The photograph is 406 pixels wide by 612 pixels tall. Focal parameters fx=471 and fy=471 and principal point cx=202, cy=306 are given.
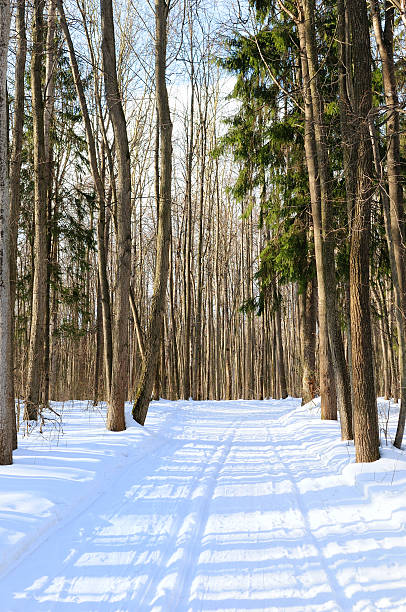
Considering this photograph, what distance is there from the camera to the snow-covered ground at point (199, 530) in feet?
10.0

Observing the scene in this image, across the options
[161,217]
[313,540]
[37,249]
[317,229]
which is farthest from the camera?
[161,217]

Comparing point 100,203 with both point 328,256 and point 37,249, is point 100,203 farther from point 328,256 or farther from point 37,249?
point 328,256

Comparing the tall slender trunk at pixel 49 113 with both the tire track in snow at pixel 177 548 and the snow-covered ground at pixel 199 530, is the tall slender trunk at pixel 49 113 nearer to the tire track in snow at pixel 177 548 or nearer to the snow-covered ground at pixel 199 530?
the snow-covered ground at pixel 199 530

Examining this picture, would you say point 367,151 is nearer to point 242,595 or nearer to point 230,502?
point 230,502

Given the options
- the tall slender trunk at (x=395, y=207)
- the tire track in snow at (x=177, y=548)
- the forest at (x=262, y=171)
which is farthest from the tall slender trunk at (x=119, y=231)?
the tall slender trunk at (x=395, y=207)

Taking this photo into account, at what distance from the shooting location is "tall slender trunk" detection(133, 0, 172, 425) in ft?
35.0

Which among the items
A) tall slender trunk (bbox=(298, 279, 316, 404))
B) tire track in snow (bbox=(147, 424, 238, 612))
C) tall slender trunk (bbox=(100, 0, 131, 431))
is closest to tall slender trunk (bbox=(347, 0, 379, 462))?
tire track in snow (bbox=(147, 424, 238, 612))

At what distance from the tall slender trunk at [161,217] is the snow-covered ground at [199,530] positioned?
10.4ft

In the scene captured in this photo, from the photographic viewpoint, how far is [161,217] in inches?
436

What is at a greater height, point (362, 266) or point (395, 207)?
point (395, 207)

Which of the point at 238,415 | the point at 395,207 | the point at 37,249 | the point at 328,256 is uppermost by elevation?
the point at 37,249

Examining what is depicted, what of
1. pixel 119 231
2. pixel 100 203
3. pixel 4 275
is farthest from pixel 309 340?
pixel 4 275

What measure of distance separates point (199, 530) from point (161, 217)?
811 cm

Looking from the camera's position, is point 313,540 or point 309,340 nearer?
point 313,540
